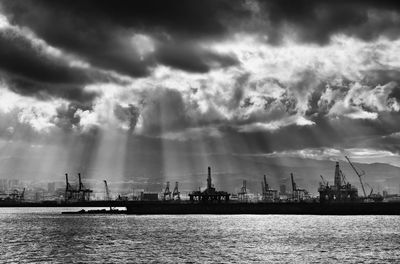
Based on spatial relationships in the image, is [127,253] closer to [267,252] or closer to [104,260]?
[104,260]

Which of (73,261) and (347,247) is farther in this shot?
(347,247)

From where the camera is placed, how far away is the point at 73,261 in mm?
82812

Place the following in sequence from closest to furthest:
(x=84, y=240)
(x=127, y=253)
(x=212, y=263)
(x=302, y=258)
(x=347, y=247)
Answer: (x=212, y=263) < (x=302, y=258) < (x=127, y=253) < (x=347, y=247) < (x=84, y=240)

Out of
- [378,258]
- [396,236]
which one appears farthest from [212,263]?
[396,236]

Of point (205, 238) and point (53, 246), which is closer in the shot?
point (53, 246)

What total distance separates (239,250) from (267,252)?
564 cm

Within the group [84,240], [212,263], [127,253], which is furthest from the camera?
[84,240]

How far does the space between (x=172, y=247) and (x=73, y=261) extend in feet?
80.5

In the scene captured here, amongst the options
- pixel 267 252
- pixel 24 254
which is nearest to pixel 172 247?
pixel 267 252

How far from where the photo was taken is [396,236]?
406 ft

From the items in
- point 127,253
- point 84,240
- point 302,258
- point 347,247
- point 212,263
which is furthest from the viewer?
point 84,240

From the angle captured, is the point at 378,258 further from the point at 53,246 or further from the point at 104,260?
the point at 53,246

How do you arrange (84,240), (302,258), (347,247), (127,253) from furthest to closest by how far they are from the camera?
1. (84,240)
2. (347,247)
3. (127,253)
4. (302,258)

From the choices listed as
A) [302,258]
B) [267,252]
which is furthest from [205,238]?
[302,258]
